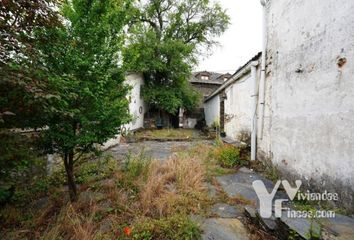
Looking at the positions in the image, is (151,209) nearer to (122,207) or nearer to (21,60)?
(122,207)

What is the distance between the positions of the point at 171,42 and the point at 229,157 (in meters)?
12.3

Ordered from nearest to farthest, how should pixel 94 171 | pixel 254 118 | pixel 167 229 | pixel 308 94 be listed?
pixel 167 229 → pixel 308 94 → pixel 94 171 → pixel 254 118

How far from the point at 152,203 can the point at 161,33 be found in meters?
17.6

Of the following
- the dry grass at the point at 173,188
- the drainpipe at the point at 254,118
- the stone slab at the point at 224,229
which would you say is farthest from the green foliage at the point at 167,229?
the drainpipe at the point at 254,118

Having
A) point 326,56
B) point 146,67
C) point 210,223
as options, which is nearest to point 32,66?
point 210,223

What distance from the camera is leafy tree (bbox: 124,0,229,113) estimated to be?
52.9 feet

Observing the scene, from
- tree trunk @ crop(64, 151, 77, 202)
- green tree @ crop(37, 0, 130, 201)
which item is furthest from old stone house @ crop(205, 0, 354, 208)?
tree trunk @ crop(64, 151, 77, 202)

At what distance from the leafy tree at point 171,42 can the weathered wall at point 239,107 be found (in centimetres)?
679

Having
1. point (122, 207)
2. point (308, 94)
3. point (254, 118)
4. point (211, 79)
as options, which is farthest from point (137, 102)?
point (211, 79)

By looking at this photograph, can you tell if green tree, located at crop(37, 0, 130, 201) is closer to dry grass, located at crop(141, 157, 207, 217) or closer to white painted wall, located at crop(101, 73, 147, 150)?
dry grass, located at crop(141, 157, 207, 217)

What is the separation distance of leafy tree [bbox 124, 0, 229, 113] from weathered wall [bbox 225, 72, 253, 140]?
679 cm

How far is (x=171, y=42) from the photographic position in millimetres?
16297

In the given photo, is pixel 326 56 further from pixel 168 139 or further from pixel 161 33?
pixel 161 33

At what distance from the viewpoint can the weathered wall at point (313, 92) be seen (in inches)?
117
